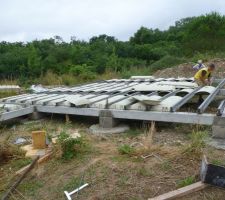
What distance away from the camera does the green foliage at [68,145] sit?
3709mm

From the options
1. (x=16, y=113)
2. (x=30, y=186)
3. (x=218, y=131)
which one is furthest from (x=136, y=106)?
(x=30, y=186)

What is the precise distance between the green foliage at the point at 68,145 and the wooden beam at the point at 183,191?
48.4 inches

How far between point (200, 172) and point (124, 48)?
24428 mm

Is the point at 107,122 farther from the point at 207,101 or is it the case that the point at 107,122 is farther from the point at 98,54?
the point at 98,54

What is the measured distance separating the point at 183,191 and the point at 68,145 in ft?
4.69

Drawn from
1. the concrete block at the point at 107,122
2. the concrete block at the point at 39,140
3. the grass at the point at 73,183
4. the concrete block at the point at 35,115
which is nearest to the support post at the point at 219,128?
the concrete block at the point at 107,122

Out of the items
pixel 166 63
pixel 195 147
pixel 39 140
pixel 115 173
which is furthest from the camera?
pixel 166 63

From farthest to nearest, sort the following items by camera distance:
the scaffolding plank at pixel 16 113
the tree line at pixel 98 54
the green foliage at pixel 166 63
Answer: the tree line at pixel 98 54, the green foliage at pixel 166 63, the scaffolding plank at pixel 16 113

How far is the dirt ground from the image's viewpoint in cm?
306

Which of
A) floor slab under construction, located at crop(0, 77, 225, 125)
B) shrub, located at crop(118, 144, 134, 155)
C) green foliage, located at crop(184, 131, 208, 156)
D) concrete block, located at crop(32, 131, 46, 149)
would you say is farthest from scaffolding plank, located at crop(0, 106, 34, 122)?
green foliage, located at crop(184, 131, 208, 156)

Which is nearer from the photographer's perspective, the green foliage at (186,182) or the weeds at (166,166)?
the green foliage at (186,182)

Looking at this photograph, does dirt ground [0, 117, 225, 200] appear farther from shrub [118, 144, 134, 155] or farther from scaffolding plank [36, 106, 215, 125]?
scaffolding plank [36, 106, 215, 125]

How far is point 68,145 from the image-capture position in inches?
148

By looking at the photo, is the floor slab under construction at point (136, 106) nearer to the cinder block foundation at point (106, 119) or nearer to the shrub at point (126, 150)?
the cinder block foundation at point (106, 119)
